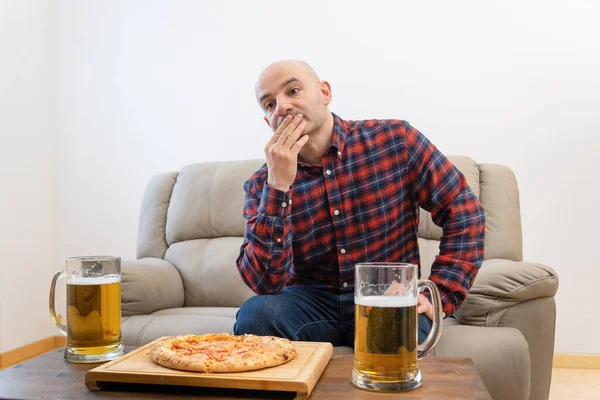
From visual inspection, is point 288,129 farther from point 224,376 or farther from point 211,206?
point 211,206

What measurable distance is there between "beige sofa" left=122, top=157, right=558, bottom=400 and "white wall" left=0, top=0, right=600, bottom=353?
611 mm

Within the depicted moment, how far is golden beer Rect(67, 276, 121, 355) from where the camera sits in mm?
1117

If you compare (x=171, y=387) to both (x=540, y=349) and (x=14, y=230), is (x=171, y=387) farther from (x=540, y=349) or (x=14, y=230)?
(x=14, y=230)

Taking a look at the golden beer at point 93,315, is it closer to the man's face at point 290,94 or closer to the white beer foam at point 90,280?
the white beer foam at point 90,280

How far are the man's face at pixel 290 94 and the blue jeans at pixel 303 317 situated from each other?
1.45 feet

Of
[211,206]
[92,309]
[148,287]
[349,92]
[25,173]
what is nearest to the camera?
[92,309]

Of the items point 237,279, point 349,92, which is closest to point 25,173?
point 237,279

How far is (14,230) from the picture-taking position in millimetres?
3197

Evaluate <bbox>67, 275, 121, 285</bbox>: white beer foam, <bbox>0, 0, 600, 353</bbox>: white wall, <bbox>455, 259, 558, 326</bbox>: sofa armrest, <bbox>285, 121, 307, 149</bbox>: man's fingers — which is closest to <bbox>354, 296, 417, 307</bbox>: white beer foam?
<bbox>67, 275, 121, 285</bbox>: white beer foam

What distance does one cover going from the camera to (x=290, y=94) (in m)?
1.68

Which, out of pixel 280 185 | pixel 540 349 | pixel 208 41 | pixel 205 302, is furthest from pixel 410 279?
pixel 208 41

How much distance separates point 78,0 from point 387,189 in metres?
2.60

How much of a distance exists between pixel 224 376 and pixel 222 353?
0.30 ft

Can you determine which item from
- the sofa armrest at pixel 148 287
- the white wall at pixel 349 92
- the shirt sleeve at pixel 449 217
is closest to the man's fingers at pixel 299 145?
the shirt sleeve at pixel 449 217
